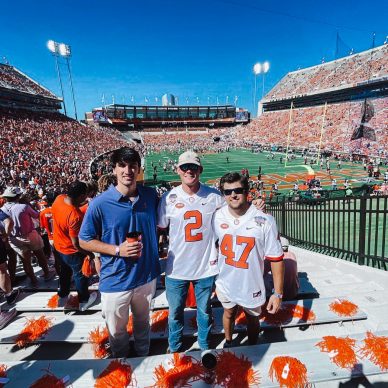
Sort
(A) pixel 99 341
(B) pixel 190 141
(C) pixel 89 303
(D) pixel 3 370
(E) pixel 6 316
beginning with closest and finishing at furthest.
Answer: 1. (D) pixel 3 370
2. (A) pixel 99 341
3. (E) pixel 6 316
4. (C) pixel 89 303
5. (B) pixel 190 141

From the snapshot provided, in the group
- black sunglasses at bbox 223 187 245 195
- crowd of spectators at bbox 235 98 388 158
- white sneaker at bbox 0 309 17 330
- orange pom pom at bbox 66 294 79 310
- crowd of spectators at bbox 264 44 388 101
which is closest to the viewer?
black sunglasses at bbox 223 187 245 195

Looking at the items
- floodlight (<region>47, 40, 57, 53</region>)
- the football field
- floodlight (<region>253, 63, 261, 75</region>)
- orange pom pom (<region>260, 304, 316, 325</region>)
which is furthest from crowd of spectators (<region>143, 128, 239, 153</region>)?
orange pom pom (<region>260, 304, 316, 325</region>)

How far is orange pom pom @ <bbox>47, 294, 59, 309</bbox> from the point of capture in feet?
11.2

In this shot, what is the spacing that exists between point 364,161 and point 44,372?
35186mm

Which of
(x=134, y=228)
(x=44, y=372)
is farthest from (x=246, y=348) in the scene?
(x=44, y=372)

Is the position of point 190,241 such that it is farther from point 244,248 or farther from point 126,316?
point 126,316

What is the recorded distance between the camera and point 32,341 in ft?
9.21

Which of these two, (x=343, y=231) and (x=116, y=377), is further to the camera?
(x=343, y=231)

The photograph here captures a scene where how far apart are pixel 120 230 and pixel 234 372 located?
1.49 metres

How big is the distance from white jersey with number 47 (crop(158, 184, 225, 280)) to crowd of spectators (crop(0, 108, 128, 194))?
295 inches

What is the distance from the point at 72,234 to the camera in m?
3.22

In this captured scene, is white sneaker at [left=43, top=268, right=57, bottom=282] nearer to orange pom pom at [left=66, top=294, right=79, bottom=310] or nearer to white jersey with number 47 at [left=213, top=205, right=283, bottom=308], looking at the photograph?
orange pom pom at [left=66, top=294, right=79, bottom=310]

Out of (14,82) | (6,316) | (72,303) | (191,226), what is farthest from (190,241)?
(14,82)

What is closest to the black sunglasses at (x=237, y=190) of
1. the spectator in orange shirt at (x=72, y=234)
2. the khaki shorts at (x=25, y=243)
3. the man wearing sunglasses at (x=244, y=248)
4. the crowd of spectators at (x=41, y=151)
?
the man wearing sunglasses at (x=244, y=248)
